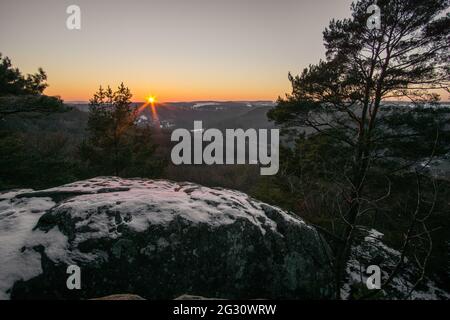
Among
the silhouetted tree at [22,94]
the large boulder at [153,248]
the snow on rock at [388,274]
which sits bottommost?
the snow on rock at [388,274]

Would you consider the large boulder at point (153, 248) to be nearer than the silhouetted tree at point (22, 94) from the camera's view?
Yes

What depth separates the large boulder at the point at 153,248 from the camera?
442 cm

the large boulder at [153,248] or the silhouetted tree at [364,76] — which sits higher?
the silhouetted tree at [364,76]

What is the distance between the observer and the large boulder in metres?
4.42

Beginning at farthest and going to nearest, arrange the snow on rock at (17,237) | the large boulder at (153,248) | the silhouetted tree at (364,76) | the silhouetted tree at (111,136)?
1. the silhouetted tree at (111,136)
2. the silhouetted tree at (364,76)
3. the large boulder at (153,248)
4. the snow on rock at (17,237)

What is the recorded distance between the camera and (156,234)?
196 inches

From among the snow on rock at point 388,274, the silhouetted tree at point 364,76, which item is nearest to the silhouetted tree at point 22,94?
the silhouetted tree at point 364,76

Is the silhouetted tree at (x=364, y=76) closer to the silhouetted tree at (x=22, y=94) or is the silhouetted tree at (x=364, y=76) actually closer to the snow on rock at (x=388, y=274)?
the snow on rock at (x=388, y=274)

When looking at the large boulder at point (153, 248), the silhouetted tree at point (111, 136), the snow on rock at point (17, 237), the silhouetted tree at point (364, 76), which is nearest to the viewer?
the snow on rock at point (17, 237)

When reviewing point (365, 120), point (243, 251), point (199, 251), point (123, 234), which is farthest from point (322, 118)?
point (123, 234)

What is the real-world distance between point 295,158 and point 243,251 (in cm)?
586

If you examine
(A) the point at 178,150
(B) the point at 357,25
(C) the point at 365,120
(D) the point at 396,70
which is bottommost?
(A) the point at 178,150

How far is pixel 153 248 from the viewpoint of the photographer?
15.8 feet
